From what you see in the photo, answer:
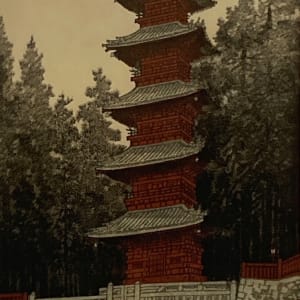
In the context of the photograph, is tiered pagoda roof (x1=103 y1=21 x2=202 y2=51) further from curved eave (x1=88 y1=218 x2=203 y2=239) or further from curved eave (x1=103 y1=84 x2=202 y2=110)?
curved eave (x1=88 y1=218 x2=203 y2=239)

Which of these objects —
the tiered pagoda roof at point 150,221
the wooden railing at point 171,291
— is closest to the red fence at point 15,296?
the wooden railing at point 171,291

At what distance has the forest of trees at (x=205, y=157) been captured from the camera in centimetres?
568

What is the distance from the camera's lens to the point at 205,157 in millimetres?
6012

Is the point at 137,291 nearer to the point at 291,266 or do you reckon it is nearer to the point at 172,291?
the point at 172,291

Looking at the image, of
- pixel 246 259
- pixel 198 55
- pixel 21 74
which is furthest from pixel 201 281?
pixel 21 74

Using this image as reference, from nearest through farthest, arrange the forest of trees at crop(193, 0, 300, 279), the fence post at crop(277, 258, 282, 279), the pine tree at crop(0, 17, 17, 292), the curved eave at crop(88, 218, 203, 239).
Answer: the fence post at crop(277, 258, 282, 279), the forest of trees at crop(193, 0, 300, 279), the curved eave at crop(88, 218, 203, 239), the pine tree at crop(0, 17, 17, 292)

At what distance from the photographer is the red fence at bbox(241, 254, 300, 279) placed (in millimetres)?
5387

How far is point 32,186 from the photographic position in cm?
661

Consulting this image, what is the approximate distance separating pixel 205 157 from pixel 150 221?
1.86 feet

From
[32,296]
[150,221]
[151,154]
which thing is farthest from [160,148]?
[32,296]

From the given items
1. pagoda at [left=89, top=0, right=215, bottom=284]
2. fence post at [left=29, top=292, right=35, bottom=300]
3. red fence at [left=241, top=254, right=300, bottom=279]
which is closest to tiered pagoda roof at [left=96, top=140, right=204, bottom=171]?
pagoda at [left=89, top=0, right=215, bottom=284]

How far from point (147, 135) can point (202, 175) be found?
0.56m

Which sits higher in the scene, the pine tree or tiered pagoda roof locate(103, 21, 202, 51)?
tiered pagoda roof locate(103, 21, 202, 51)

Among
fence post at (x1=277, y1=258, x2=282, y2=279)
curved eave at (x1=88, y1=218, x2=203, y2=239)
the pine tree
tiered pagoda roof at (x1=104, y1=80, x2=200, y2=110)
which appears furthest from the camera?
the pine tree
